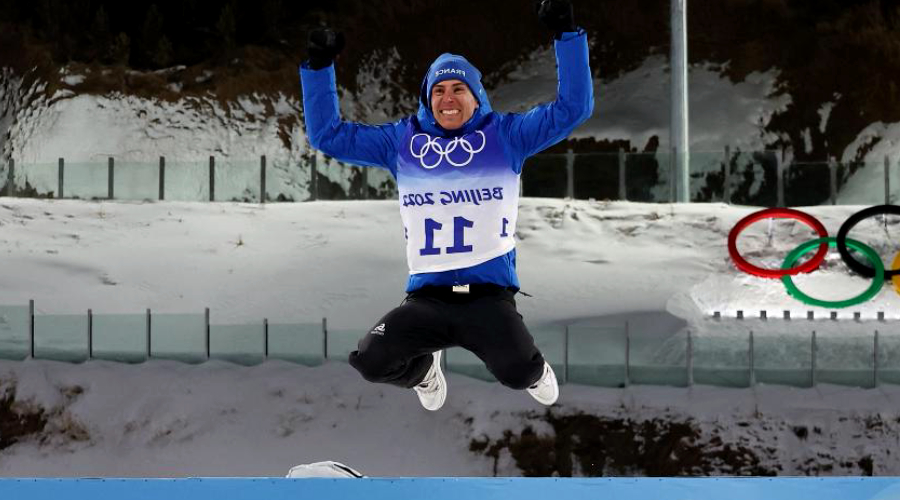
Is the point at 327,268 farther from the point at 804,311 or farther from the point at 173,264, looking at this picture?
the point at 804,311

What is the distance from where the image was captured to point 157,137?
3675cm

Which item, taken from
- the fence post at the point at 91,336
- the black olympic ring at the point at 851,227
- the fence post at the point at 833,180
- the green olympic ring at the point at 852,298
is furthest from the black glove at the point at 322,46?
the fence post at the point at 833,180

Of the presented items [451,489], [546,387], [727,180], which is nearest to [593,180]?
[727,180]

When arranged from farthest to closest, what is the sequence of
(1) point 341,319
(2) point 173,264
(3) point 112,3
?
(3) point 112,3 → (2) point 173,264 → (1) point 341,319

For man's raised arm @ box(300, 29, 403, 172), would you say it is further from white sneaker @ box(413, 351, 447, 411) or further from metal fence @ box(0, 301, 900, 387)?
metal fence @ box(0, 301, 900, 387)

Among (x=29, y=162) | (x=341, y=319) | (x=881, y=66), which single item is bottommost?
(x=341, y=319)

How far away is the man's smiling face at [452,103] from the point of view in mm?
7121

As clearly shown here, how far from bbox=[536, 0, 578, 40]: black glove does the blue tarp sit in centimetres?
212

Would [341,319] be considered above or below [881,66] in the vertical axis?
below

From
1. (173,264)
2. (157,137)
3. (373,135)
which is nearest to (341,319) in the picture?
(173,264)

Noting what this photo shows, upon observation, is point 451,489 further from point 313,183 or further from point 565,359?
point 313,183

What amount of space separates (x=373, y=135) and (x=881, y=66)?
107 ft

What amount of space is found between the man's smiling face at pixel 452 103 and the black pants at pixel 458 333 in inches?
30.9

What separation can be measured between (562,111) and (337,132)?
1.09 meters
